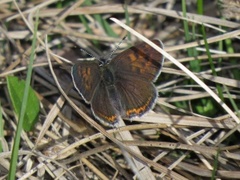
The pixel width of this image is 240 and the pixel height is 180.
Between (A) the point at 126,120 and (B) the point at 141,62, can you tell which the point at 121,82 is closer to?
(B) the point at 141,62

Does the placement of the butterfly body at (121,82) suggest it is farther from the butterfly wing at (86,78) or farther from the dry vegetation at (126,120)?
the dry vegetation at (126,120)

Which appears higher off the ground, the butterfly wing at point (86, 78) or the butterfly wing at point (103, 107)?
the butterfly wing at point (86, 78)

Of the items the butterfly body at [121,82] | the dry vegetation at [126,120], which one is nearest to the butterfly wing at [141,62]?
the butterfly body at [121,82]

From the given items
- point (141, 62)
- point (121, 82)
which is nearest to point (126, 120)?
point (121, 82)

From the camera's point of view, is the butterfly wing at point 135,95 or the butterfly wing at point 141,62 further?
the butterfly wing at point 141,62

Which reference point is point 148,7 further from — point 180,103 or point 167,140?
point 167,140

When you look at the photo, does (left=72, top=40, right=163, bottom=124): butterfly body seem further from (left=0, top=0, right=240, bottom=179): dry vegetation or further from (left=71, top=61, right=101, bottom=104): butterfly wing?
(left=0, top=0, right=240, bottom=179): dry vegetation

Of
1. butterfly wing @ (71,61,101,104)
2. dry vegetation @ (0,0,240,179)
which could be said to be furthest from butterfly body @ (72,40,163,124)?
dry vegetation @ (0,0,240,179)
